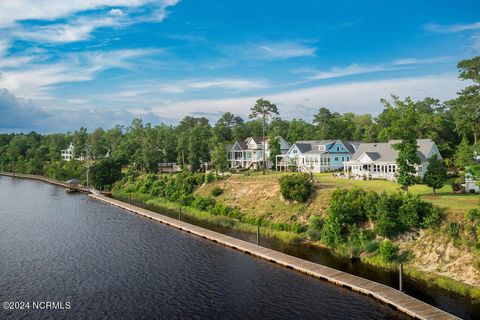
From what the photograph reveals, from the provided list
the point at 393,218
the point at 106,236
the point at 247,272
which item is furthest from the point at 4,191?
the point at 393,218

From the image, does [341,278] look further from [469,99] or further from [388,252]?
[469,99]

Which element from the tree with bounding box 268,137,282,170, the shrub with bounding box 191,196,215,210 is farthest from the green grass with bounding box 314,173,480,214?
the tree with bounding box 268,137,282,170

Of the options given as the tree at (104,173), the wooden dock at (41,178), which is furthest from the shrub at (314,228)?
the wooden dock at (41,178)

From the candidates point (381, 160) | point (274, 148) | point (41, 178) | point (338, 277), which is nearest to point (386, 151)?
point (381, 160)

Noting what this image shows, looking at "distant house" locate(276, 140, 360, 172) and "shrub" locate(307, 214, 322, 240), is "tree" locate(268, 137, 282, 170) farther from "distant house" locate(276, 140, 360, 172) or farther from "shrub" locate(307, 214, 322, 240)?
"shrub" locate(307, 214, 322, 240)

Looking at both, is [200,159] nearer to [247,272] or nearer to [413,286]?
[247,272]
